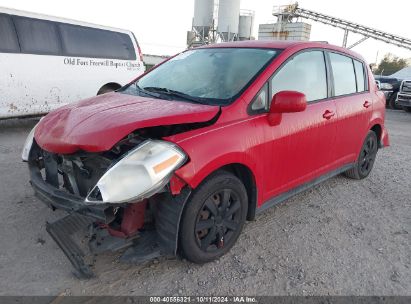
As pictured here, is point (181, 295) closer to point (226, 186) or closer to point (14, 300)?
point (226, 186)

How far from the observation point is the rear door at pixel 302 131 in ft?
10.4

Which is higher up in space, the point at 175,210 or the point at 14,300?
the point at 175,210

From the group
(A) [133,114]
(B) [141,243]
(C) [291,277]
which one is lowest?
(C) [291,277]

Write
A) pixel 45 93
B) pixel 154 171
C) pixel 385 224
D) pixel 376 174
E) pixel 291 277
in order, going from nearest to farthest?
pixel 154 171, pixel 291 277, pixel 385 224, pixel 376 174, pixel 45 93

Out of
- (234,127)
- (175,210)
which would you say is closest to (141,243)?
(175,210)

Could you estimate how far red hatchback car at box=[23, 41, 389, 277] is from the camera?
2.38m

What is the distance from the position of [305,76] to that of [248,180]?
1251mm

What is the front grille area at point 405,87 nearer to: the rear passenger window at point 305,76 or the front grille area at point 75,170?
the rear passenger window at point 305,76

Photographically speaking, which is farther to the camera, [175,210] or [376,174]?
[376,174]

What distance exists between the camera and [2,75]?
20.7 ft

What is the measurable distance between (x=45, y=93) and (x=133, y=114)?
17.0 ft

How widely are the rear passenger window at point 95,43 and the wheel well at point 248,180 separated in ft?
18.6

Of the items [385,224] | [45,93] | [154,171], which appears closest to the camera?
[154,171]

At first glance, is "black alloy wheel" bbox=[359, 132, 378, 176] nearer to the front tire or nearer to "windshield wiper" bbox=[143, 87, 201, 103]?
the front tire
